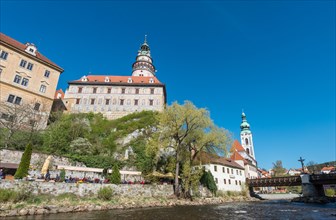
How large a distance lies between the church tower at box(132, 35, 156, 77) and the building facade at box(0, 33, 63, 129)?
103 ft

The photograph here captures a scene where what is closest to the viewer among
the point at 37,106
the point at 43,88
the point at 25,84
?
the point at 25,84

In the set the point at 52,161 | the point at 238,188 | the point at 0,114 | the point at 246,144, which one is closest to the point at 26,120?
the point at 0,114

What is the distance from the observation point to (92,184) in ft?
Result: 69.7

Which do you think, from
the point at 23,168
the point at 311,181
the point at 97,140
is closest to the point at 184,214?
the point at 23,168

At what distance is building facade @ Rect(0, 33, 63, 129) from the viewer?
105ft

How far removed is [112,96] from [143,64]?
25.1m

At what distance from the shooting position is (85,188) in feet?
68.0

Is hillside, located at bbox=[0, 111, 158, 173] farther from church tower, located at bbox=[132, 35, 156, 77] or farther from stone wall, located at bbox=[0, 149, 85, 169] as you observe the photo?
church tower, located at bbox=[132, 35, 156, 77]

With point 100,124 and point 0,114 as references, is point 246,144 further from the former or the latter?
point 0,114

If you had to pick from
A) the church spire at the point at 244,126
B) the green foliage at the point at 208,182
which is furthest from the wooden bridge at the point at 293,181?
the church spire at the point at 244,126

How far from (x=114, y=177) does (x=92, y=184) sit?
2.65 meters

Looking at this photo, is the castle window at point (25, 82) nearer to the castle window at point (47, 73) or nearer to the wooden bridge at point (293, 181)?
the castle window at point (47, 73)

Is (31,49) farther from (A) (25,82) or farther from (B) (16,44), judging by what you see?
(A) (25,82)

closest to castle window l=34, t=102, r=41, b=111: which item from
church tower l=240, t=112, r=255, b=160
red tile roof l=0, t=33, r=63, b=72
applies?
red tile roof l=0, t=33, r=63, b=72
